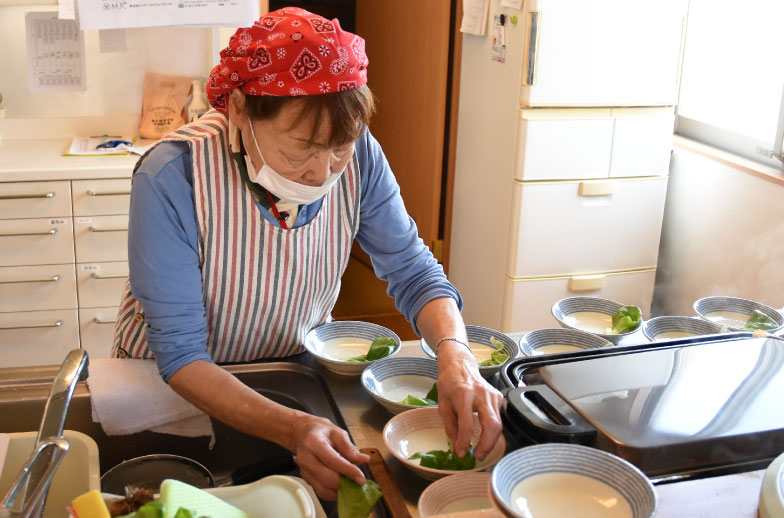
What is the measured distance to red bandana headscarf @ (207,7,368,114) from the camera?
1102mm

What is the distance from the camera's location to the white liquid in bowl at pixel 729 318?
148cm

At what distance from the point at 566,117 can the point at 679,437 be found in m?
1.98

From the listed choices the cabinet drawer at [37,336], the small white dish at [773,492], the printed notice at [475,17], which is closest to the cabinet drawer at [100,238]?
the cabinet drawer at [37,336]

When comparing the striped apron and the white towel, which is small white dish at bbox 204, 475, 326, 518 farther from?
the striped apron

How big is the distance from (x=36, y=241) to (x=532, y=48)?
5.86ft

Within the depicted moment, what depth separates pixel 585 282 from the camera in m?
2.93

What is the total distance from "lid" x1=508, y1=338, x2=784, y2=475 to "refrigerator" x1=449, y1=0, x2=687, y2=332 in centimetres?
167

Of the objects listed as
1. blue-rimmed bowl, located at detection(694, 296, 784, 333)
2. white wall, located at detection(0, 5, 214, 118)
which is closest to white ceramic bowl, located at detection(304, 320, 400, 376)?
blue-rimmed bowl, located at detection(694, 296, 784, 333)

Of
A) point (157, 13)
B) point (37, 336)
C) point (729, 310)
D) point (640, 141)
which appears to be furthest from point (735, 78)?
point (37, 336)

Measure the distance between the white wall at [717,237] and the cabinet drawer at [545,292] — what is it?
0.43 ft

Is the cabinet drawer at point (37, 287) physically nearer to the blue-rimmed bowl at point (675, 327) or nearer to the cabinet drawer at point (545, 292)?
the cabinet drawer at point (545, 292)

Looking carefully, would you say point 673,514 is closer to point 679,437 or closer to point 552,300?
point 679,437

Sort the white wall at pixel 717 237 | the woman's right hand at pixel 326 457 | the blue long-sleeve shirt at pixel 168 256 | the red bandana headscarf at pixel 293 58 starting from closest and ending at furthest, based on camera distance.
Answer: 1. the woman's right hand at pixel 326 457
2. the red bandana headscarf at pixel 293 58
3. the blue long-sleeve shirt at pixel 168 256
4. the white wall at pixel 717 237

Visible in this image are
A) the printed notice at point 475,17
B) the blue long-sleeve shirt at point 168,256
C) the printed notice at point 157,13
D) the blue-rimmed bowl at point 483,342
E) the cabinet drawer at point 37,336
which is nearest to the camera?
the blue long-sleeve shirt at point 168,256
